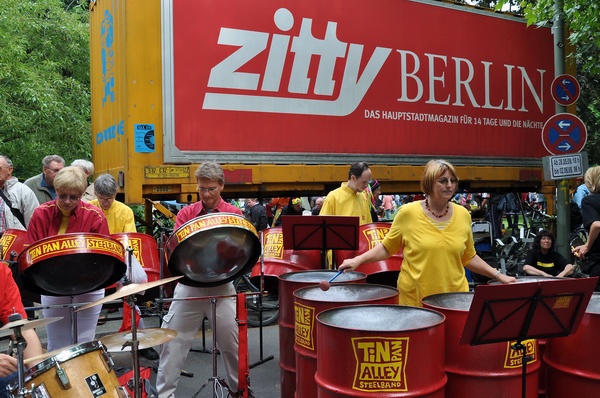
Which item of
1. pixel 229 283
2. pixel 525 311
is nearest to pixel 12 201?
pixel 229 283

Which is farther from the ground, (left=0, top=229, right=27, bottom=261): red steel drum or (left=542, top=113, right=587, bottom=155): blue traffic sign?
(left=542, top=113, right=587, bottom=155): blue traffic sign

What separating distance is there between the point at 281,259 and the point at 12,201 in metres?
2.16

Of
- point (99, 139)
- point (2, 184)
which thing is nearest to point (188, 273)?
point (2, 184)

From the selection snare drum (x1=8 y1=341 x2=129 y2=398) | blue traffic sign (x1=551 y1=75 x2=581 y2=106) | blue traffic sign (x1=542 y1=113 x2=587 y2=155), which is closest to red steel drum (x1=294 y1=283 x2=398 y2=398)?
snare drum (x1=8 y1=341 x2=129 y2=398)

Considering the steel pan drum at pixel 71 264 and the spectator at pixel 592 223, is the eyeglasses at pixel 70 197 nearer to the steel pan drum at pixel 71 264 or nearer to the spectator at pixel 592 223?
the steel pan drum at pixel 71 264

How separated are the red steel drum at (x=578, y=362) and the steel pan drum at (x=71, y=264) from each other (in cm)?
195

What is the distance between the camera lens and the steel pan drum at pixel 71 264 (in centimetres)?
264

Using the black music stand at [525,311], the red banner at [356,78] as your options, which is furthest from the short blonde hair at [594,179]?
the black music stand at [525,311]

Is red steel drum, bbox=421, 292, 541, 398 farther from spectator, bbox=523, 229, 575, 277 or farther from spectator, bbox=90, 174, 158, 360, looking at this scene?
spectator, bbox=523, 229, 575, 277

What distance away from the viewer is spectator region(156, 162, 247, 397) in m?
3.08

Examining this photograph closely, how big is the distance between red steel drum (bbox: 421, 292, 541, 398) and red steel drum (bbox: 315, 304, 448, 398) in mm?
106

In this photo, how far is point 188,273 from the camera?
291cm

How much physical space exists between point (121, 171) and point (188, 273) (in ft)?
8.19

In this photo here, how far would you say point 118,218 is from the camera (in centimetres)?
454
